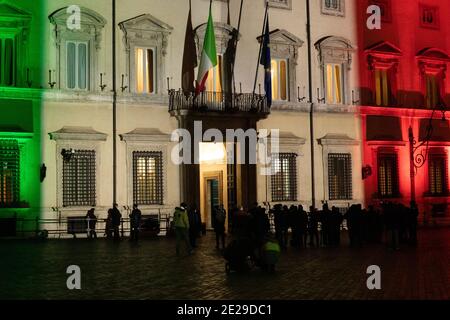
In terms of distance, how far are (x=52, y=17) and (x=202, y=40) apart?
662 centimetres

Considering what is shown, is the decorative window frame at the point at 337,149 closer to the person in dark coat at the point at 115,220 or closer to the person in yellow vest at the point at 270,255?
the person in dark coat at the point at 115,220

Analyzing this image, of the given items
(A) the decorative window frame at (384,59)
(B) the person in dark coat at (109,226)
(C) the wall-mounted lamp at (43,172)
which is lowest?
(B) the person in dark coat at (109,226)

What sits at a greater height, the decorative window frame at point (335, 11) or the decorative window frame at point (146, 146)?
the decorative window frame at point (335, 11)

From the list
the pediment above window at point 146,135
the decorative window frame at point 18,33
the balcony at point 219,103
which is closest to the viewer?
the decorative window frame at point 18,33

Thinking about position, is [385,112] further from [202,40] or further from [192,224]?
[192,224]

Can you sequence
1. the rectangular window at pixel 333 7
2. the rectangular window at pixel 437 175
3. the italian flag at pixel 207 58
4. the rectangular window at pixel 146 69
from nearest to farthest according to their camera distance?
the italian flag at pixel 207 58
the rectangular window at pixel 146 69
the rectangular window at pixel 333 7
the rectangular window at pixel 437 175

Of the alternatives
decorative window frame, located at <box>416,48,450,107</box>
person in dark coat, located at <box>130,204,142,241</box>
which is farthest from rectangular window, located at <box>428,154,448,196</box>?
person in dark coat, located at <box>130,204,142,241</box>

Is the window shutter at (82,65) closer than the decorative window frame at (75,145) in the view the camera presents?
No

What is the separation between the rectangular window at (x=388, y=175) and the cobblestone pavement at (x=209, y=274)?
1132 centimetres

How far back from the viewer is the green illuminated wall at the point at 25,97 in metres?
28.5

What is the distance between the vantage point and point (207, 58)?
30047 mm

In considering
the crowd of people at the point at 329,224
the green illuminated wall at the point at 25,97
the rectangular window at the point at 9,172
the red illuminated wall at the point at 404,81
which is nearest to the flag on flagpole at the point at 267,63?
the red illuminated wall at the point at 404,81

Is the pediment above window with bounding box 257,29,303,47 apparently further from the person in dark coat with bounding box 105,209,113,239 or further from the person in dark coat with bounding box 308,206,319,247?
the person in dark coat with bounding box 308,206,319,247
